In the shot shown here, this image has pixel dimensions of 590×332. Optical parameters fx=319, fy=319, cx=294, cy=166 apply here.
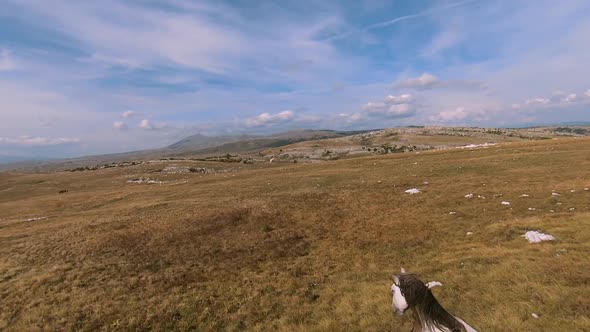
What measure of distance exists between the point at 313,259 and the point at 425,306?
1380 cm

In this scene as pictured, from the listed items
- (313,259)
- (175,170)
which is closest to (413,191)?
(313,259)

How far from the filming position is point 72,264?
21.3 m

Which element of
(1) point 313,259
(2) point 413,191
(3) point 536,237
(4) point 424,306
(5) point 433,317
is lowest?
(1) point 313,259

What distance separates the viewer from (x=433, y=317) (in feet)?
22.4

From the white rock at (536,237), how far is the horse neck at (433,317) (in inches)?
568

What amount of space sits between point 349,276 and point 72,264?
59.8ft

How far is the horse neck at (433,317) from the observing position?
6742mm

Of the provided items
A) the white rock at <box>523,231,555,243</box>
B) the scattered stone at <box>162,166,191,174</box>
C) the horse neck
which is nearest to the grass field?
the white rock at <box>523,231,555,243</box>

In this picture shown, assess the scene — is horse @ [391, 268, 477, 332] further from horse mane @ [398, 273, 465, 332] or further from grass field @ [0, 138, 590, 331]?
grass field @ [0, 138, 590, 331]

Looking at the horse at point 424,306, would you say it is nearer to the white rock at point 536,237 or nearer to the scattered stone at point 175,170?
the white rock at point 536,237

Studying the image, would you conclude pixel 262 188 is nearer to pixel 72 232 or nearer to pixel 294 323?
pixel 72 232

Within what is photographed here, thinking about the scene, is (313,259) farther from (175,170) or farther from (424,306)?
(175,170)

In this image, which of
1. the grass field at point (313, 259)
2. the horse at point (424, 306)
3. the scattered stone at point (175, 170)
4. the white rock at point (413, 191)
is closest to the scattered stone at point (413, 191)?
the white rock at point (413, 191)

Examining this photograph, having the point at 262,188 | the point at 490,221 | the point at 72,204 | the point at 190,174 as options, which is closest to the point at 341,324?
the point at 490,221
